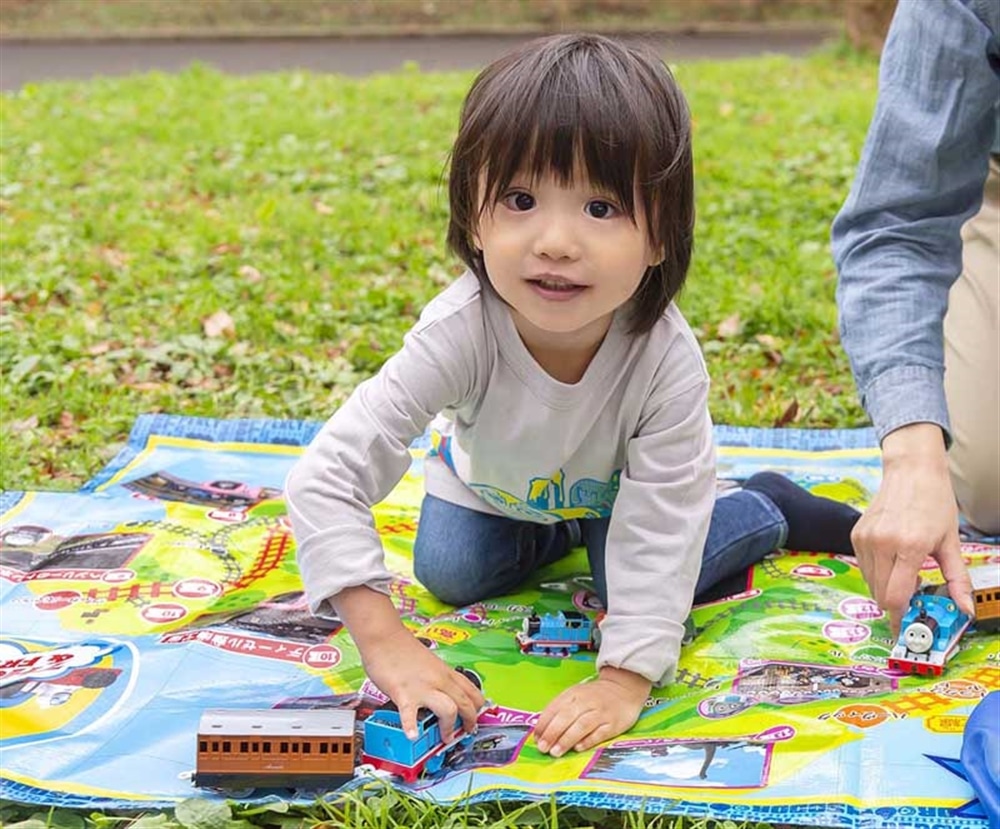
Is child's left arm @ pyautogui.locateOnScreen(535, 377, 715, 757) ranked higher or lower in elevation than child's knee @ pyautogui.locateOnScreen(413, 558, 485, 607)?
higher

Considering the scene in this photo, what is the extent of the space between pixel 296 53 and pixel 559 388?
8.06 meters

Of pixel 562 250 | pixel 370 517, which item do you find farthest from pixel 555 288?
pixel 370 517

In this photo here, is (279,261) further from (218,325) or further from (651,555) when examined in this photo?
(651,555)

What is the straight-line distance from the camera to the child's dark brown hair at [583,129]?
1622 mm

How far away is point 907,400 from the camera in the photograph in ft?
6.25

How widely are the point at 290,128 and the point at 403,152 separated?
598mm

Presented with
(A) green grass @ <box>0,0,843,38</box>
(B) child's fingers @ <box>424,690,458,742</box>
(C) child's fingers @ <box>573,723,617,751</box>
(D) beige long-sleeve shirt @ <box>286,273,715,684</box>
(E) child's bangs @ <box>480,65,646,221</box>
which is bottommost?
(C) child's fingers @ <box>573,723,617,751</box>

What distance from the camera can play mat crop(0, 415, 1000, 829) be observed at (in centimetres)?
158

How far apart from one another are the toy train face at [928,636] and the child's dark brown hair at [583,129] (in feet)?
2.00

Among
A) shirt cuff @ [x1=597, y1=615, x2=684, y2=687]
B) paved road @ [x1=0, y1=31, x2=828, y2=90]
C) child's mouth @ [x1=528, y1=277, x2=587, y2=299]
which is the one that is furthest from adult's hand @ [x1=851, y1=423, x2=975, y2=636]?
paved road @ [x1=0, y1=31, x2=828, y2=90]

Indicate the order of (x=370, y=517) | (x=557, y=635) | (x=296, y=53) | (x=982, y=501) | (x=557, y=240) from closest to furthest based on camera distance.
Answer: (x=557, y=240) → (x=370, y=517) → (x=557, y=635) → (x=982, y=501) → (x=296, y=53)

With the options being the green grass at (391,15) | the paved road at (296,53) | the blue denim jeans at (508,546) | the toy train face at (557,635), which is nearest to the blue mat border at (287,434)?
the blue denim jeans at (508,546)

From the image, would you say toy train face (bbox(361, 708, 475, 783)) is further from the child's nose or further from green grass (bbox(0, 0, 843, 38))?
green grass (bbox(0, 0, 843, 38))

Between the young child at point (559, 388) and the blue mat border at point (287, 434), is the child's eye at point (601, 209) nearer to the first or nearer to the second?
the young child at point (559, 388)
